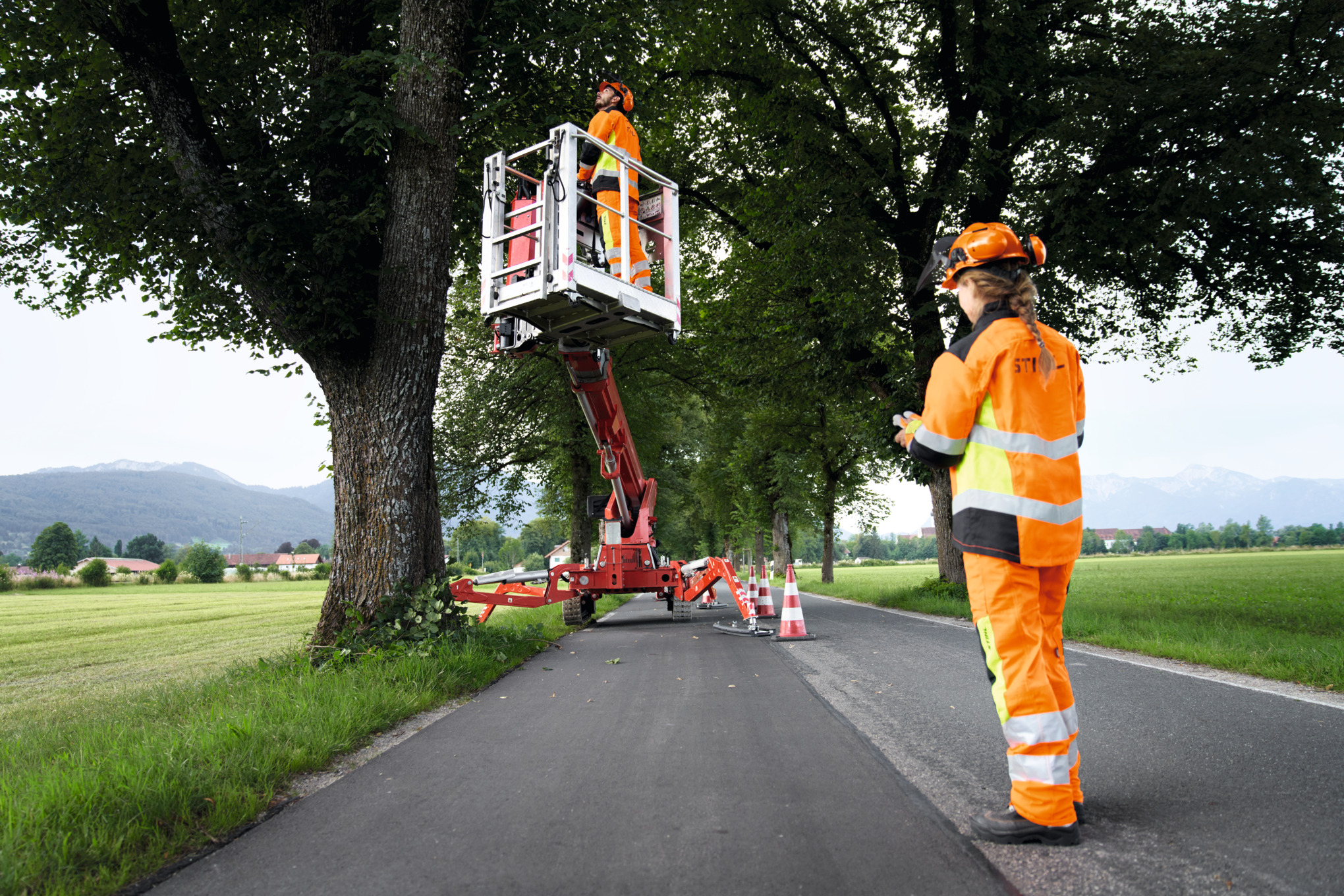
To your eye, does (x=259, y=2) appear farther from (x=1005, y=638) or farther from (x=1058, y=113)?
(x=1058, y=113)

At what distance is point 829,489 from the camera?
91.1 ft

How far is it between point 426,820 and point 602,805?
71 centimetres

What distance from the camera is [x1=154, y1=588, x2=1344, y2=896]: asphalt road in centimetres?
225

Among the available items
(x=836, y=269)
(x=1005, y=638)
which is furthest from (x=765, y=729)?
(x=836, y=269)

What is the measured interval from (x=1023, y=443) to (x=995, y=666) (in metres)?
0.83

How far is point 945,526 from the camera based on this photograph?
14.8m

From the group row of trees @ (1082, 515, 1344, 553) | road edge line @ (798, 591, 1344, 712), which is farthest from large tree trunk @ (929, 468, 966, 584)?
row of trees @ (1082, 515, 1344, 553)

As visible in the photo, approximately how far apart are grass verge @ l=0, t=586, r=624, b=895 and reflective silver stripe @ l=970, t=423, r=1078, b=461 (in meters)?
3.35

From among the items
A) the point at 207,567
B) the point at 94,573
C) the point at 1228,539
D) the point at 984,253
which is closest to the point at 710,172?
the point at 984,253

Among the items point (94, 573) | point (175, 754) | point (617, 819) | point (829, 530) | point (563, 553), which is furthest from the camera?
point (94, 573)

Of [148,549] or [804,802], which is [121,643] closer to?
[804,802]

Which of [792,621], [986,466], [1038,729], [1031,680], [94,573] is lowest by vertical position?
[94,573]

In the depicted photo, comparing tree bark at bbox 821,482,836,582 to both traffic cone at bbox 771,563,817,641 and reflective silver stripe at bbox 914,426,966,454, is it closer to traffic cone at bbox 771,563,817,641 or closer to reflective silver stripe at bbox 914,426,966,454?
traffic cone at bbox 771,563,817,641

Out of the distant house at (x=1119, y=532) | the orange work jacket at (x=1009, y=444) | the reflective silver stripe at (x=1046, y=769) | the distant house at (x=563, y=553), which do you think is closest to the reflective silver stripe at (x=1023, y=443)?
the orange work jacket at (x=1009, y=444)
